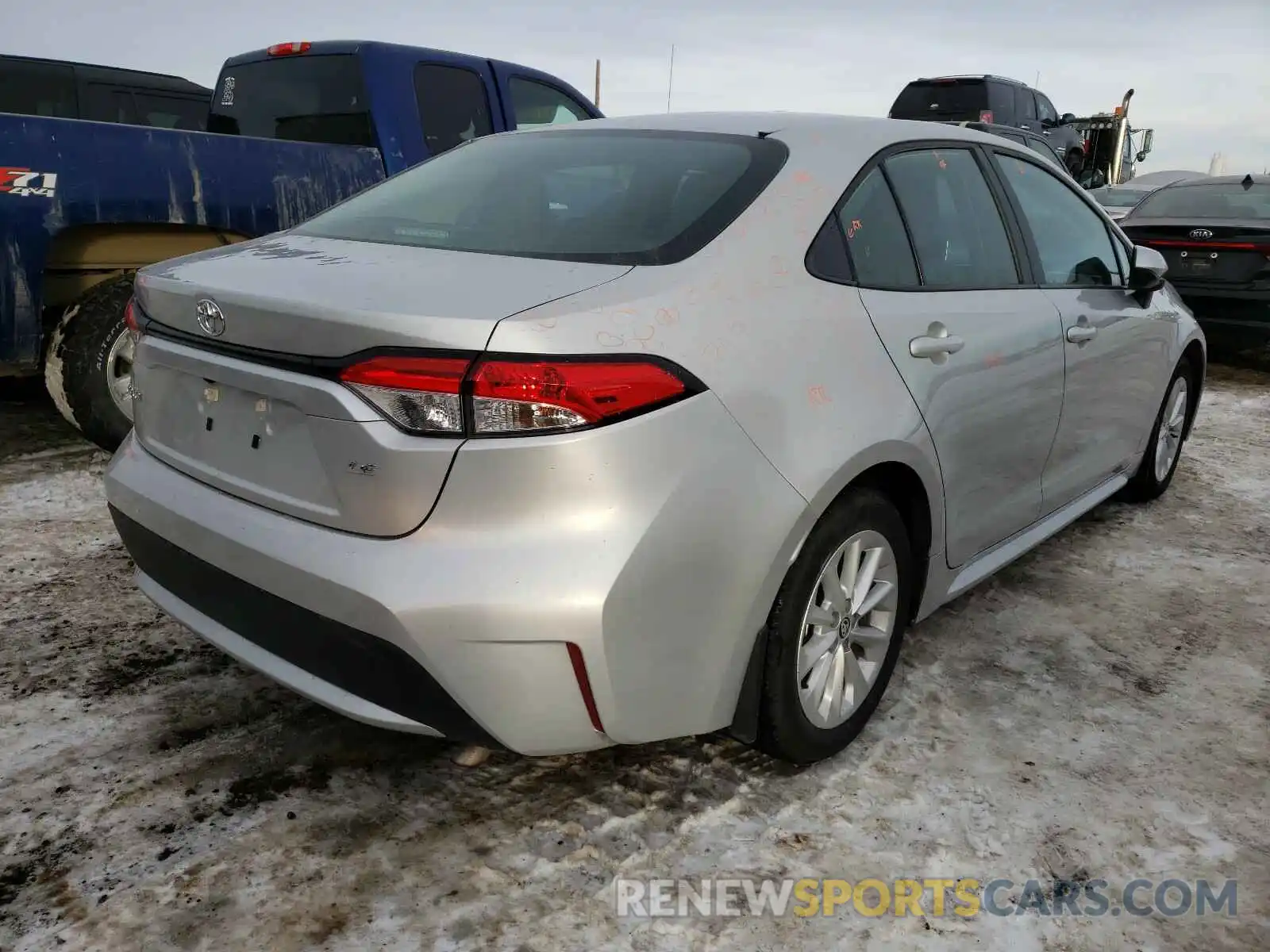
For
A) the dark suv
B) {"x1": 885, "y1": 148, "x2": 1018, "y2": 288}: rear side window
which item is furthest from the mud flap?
the dark suv

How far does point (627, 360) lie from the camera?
1.86m

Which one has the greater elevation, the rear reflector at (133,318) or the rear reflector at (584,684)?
Answer: the rear reflector at (133,318)

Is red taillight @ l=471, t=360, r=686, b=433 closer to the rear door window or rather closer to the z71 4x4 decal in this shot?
the z71 4x4 decal

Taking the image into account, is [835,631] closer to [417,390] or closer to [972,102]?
[417,390]

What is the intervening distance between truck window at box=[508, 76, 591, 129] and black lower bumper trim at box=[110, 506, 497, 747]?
444cm

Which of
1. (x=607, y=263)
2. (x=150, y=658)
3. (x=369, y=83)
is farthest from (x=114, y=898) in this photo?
(x=369, y=83)

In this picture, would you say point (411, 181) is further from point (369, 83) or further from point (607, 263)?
point (369, 83)

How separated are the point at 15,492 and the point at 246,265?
273 centimetres

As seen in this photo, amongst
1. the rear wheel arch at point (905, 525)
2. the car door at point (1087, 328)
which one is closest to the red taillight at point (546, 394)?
the rear wheel arch at point (905, 525)

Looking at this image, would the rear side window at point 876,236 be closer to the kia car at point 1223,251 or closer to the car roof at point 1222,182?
the kia car at point 1223,251

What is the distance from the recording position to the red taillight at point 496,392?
5.86 ft

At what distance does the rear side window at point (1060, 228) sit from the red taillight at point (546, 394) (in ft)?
6.70

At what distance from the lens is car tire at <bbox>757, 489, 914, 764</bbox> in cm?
222

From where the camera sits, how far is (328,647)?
1971 mm
